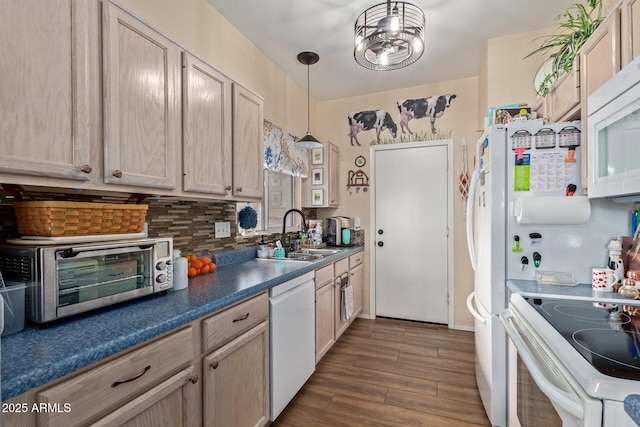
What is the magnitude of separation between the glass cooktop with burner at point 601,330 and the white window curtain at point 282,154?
227cm

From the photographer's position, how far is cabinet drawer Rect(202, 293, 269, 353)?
1303mm

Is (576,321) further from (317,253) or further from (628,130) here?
(317,253)

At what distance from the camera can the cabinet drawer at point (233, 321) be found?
51.3 inches

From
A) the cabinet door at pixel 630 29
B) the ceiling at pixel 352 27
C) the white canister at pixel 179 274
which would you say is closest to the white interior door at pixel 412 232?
the ceiling at pixel 352 27

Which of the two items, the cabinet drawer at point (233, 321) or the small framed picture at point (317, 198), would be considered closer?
the cabinet drawer at point (233, 321)

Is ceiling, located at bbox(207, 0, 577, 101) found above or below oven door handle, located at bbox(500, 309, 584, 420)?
above

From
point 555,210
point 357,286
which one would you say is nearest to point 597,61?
point 555,210

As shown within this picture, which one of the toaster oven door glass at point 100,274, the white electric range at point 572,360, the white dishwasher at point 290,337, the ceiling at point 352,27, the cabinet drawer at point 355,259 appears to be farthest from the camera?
the cabinet drawer at point 355,259

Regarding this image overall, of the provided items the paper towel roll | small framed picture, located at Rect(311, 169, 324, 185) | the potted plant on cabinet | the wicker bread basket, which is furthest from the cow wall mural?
the wicker bread basket

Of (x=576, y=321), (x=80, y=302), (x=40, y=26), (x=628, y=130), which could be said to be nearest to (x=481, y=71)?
(x=628, y=130)

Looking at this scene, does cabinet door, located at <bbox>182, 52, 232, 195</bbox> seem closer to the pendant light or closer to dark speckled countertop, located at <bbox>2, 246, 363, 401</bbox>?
dark speckled countertop, located at <bbox>2, 246, 363, 401</bbox>

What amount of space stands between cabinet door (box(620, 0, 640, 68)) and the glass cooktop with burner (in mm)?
993

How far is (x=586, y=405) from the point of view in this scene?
2.42ft

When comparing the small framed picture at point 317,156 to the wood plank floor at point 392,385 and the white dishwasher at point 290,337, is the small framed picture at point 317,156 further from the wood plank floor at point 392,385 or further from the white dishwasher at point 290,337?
the wood plank floor at point 392,385
